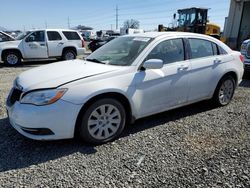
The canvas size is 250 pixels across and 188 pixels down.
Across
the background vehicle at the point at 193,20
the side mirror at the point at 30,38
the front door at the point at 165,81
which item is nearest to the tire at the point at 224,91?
the front door at the point at 165,81

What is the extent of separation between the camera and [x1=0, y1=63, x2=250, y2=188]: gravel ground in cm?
267

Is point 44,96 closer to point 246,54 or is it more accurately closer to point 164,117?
point 164,117

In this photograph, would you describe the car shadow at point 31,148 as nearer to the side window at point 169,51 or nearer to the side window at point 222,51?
the side window at point 169,51

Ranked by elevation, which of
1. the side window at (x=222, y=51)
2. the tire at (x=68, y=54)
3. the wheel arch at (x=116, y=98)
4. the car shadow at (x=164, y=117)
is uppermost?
the side window at (x=222, y=51)

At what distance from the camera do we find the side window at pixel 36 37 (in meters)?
11.3

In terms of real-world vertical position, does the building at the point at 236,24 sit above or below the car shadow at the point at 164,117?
above

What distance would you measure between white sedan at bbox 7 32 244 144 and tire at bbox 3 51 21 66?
8167 mm

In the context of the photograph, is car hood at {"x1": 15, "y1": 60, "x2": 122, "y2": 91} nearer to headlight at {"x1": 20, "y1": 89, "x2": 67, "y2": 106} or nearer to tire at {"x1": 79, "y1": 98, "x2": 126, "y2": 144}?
headlight at {"x1": 20, "y1": 89, "x2": 67, "y2": 106}

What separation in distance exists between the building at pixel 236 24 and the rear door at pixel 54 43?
10983mm

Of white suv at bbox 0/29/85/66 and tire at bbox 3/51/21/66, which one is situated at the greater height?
white suv at bbox 0/29/85/66

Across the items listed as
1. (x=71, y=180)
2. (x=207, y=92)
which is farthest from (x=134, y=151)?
(x=207, y=92)

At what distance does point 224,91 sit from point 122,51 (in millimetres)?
2377

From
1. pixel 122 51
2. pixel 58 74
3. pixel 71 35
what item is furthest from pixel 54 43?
pixel 58 74

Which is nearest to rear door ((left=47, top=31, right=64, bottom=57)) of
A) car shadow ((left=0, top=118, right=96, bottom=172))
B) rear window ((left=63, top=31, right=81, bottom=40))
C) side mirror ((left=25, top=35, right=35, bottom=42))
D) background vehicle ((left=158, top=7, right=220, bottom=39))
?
rear window ((left=63, top=31, right=81, bottom=40))
